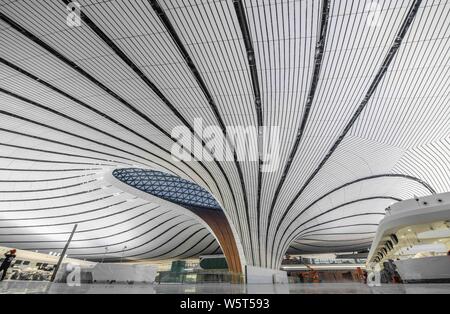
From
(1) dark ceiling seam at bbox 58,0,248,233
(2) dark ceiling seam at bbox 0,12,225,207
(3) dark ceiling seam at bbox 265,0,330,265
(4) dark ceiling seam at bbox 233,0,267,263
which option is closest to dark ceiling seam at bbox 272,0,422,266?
(3) dark ceiling seam at bbox 265,0,330,265

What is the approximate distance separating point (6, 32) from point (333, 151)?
1564cm

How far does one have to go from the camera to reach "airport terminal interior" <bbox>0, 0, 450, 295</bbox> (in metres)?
7.78

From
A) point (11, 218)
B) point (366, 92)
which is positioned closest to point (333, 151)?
point (366, 92)

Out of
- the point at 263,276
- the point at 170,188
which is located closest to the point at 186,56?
the point at 263,276

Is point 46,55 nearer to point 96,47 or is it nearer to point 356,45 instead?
point 96,47

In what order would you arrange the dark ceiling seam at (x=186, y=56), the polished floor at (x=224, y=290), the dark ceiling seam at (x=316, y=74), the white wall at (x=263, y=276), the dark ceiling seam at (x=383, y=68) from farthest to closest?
the white wall at (x=263, y=276) < the dark ceiling seam at (x=186, y=56) < the dark ceiling seam at (x=316, y=74) < the dark ceiling seam at (x=383, y=68) < the polished floor at (x=224, y=290)

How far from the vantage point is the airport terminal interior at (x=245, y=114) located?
25.5ft

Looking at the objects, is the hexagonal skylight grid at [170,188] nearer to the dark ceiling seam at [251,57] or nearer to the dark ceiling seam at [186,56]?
the dark ceiling seam at [251,57]

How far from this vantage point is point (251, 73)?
388 inches

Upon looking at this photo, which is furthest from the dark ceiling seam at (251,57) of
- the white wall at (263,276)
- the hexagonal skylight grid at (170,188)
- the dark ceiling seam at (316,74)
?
the hexagonal skylight grid at (170,188)

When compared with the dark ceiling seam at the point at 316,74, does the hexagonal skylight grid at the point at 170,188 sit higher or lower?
higher

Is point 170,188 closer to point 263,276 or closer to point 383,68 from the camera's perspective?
point 263,276

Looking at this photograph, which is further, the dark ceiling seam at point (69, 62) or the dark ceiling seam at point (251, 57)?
the dark ceiling seam at point (69, 62)
